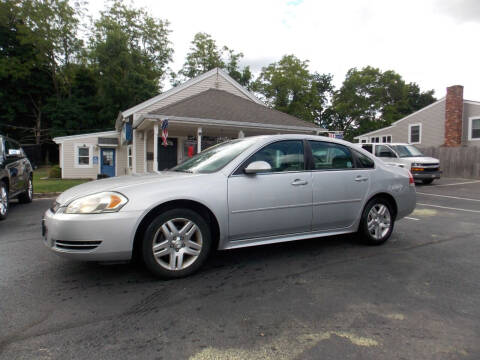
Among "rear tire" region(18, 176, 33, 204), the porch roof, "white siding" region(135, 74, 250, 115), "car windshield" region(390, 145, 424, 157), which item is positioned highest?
"white siding" region(135, 74, 250, 115)

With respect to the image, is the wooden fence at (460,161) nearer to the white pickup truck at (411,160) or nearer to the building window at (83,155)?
the white pickup truck at (411,160)

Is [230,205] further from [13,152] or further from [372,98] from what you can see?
[372,98]

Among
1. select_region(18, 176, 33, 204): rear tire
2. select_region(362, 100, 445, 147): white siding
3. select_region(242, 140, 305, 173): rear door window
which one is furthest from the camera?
select_region(362, 100, 445, 147): white siding

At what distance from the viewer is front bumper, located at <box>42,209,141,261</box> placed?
2.78 m

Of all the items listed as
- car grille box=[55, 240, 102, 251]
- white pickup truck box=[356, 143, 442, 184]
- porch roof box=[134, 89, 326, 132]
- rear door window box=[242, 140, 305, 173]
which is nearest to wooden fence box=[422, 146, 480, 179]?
white pickup truck box=[356, 143, 442, 184]

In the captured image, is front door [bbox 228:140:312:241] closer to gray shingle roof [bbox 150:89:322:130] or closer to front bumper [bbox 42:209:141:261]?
front bumper [bbox 42:209:141:261]

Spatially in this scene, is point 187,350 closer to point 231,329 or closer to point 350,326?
point 231,329

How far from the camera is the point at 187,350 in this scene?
2.01 metres

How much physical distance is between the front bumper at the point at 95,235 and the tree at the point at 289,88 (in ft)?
136

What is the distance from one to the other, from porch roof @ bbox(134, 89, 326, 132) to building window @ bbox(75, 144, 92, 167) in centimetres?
762

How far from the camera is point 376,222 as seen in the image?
14.4 feet

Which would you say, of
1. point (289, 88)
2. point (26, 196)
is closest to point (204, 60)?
point (289, 88)

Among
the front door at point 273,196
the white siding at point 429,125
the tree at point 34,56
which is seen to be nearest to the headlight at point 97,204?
the front door at point 273,196

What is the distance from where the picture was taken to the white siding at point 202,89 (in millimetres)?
16798
